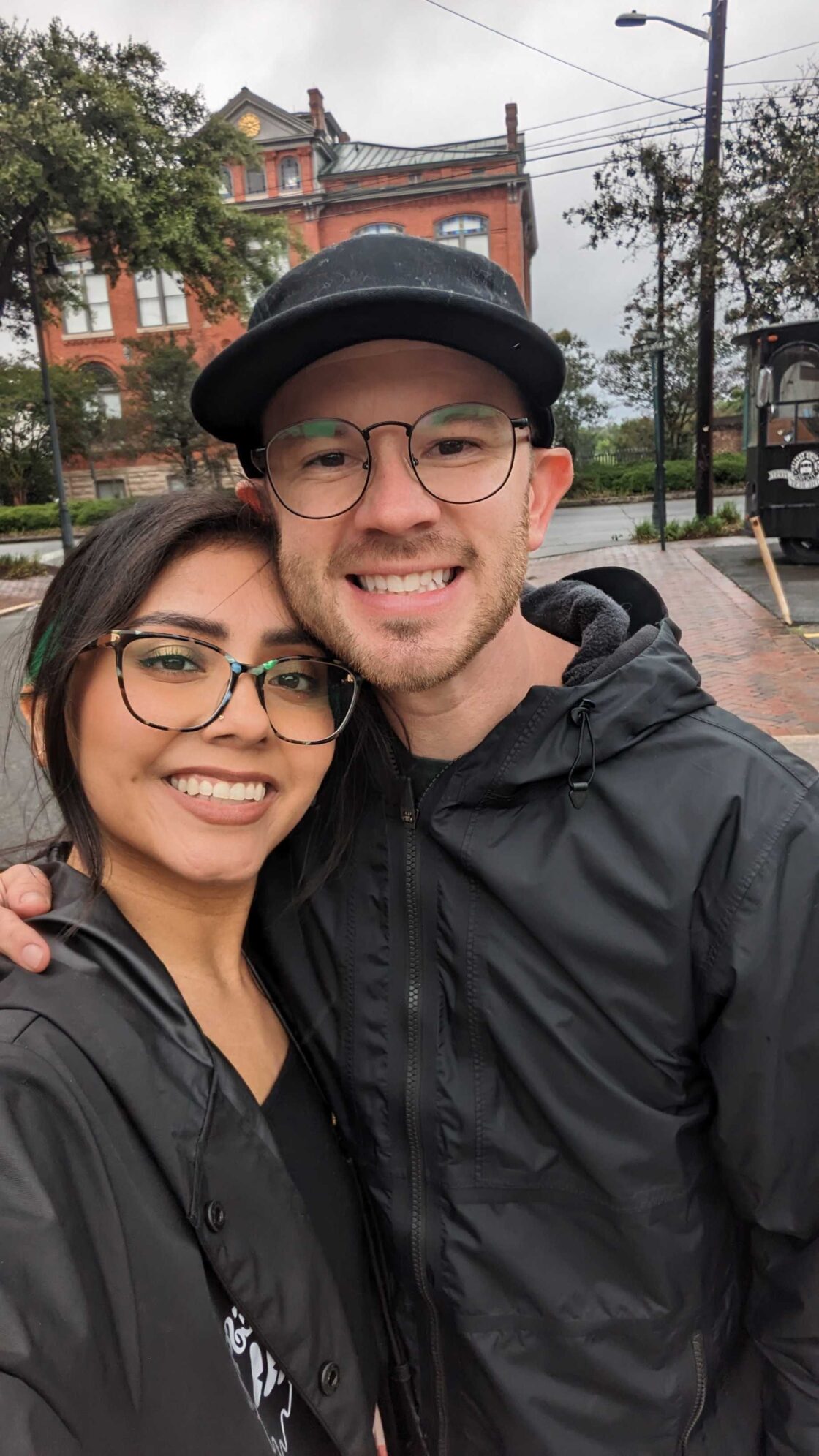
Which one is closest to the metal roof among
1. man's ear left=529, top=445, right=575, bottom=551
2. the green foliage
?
the green foliage

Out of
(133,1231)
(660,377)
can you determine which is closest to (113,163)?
(660,377)

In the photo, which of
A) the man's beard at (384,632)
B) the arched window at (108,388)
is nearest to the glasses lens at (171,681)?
the man's beard at (384,632)

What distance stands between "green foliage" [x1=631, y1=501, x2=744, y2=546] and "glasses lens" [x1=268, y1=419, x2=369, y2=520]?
16526 mm

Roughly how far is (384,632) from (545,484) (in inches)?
20.0

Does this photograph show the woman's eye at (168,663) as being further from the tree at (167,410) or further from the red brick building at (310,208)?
the red brick building at (310,208)

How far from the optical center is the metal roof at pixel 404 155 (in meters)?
35.0

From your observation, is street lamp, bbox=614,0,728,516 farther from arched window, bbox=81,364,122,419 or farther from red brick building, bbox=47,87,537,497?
arched window, bbox=81,364,122,419

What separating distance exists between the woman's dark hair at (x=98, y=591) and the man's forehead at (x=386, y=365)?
262mm

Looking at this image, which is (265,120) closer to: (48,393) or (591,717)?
(48,393)

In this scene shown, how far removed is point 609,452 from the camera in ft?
124

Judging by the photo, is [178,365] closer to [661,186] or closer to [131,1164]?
[661,186]

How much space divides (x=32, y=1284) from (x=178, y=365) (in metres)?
32.7

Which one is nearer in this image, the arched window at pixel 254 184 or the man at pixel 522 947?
the man at pixel 522 947

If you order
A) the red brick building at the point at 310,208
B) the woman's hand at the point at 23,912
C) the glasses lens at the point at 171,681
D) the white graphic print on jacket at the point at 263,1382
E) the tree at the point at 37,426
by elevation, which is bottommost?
the white graphic print on jacket at the point at 263,1382
